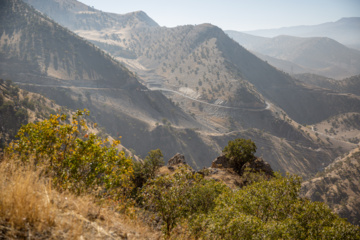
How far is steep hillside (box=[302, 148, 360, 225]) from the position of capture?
2872 inches

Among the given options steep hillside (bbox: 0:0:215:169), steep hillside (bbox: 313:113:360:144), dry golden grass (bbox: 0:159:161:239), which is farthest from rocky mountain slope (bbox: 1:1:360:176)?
dry golden grass (bbox: 0:159:161:239)

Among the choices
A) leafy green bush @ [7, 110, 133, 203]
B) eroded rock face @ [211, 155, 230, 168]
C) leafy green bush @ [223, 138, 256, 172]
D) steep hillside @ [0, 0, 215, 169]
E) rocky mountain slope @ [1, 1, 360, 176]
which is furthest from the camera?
steep hillside @ [0, 0, 215, 169]

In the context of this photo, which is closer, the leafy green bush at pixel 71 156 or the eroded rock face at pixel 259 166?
the leafy green bush at pixel 71 156

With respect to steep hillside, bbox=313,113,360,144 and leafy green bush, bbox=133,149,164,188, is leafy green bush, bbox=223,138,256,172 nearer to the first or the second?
leafy green bush, bbox=133,149,164,188

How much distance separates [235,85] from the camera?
161625 mm

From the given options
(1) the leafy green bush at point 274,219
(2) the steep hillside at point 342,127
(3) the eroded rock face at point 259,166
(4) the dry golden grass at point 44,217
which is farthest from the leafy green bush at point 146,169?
(2) the steep hillside at point 342,127

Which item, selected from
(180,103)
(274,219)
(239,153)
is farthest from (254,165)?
(180,103)

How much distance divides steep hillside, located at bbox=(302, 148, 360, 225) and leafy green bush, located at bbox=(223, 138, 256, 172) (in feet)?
188

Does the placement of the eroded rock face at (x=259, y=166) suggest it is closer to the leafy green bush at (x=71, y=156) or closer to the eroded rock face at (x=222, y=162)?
the eroded rock face at (x=222, y=162)

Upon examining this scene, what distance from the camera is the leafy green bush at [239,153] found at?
3591cm

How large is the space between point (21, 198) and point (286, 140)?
140 m

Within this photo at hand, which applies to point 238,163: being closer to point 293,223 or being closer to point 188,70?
point 293,223

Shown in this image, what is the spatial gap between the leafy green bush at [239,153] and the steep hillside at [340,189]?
57.4 metres

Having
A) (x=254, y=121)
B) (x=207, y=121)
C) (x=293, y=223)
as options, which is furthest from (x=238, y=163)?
(x=254, y=121)
